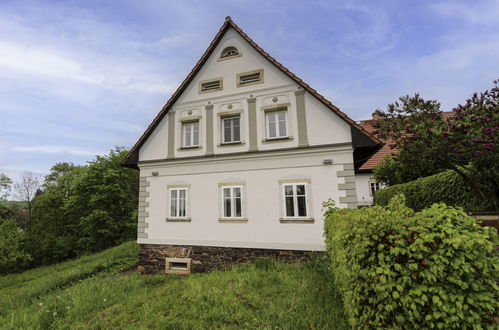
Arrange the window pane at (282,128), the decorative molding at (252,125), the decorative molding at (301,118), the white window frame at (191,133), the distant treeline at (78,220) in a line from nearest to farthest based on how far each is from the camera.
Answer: the decorative molding at (301,118) < the window pane at (282,128) < the decorative molding at (252,125) < the white window frame at (191,133) < the distant treeline at (78,220)

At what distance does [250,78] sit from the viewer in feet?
37.0

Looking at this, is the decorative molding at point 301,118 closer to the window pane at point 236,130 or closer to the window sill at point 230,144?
the window sill at point 230,144

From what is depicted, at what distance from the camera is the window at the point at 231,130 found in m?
11.1

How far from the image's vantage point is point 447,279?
256 cm

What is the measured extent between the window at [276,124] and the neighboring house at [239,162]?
0.05 metres

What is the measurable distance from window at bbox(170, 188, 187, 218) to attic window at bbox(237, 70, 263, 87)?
19.4 feet

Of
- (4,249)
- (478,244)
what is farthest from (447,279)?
(4,249)

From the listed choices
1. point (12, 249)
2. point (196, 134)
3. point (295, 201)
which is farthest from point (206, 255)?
point (12, 249)

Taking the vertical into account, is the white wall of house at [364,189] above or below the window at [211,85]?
below

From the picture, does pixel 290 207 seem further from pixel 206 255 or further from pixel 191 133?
pixel 191 133

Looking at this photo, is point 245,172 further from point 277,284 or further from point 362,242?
point 362,242

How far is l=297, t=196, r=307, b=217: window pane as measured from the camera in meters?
9.59

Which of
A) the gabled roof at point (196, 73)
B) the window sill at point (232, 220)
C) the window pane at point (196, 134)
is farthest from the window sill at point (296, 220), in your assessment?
the window pane at point (196, 134)

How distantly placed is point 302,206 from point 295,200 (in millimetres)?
373
